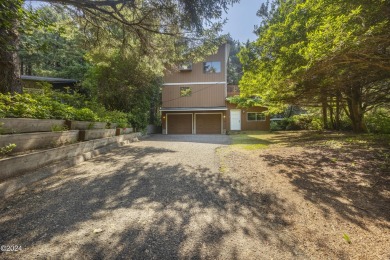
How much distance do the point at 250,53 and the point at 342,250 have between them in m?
7.83

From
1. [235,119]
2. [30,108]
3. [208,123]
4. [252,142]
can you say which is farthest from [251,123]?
[30,108]

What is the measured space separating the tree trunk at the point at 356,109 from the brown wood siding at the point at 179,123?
542 inches

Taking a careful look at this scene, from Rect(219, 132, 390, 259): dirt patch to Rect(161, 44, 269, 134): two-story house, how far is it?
14.5m

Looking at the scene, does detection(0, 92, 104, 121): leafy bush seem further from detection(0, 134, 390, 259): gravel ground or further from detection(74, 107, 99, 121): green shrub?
detection(0, 134, 390, 259): gravel ground

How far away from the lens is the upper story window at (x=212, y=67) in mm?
19938

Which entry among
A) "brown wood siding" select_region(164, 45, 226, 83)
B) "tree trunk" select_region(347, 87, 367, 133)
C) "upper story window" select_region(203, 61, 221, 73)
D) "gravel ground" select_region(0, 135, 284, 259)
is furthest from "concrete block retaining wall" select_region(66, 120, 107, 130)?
"upper story window" select_region(203, 61, 221, 73)

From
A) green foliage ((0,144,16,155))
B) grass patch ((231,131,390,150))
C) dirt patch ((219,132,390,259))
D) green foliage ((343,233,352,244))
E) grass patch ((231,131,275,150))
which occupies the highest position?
green foliage ((0,144,16,155))

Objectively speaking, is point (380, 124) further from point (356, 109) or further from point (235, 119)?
point (235, 119)

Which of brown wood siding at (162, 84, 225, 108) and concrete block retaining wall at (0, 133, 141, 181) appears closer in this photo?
concrete block retaining wall at (0, 133, 141, 181)

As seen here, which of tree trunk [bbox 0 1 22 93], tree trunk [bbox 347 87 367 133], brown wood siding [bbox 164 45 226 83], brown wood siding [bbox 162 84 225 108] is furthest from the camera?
brown wood siding [bbox 162 84 225 108]

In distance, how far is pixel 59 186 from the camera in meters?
3.36

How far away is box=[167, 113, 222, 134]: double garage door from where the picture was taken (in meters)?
21.0

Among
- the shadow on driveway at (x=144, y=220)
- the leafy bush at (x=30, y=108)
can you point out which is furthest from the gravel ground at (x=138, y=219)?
the leafy bush at (x=30, y=108)

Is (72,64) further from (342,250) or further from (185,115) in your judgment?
(342,250)
